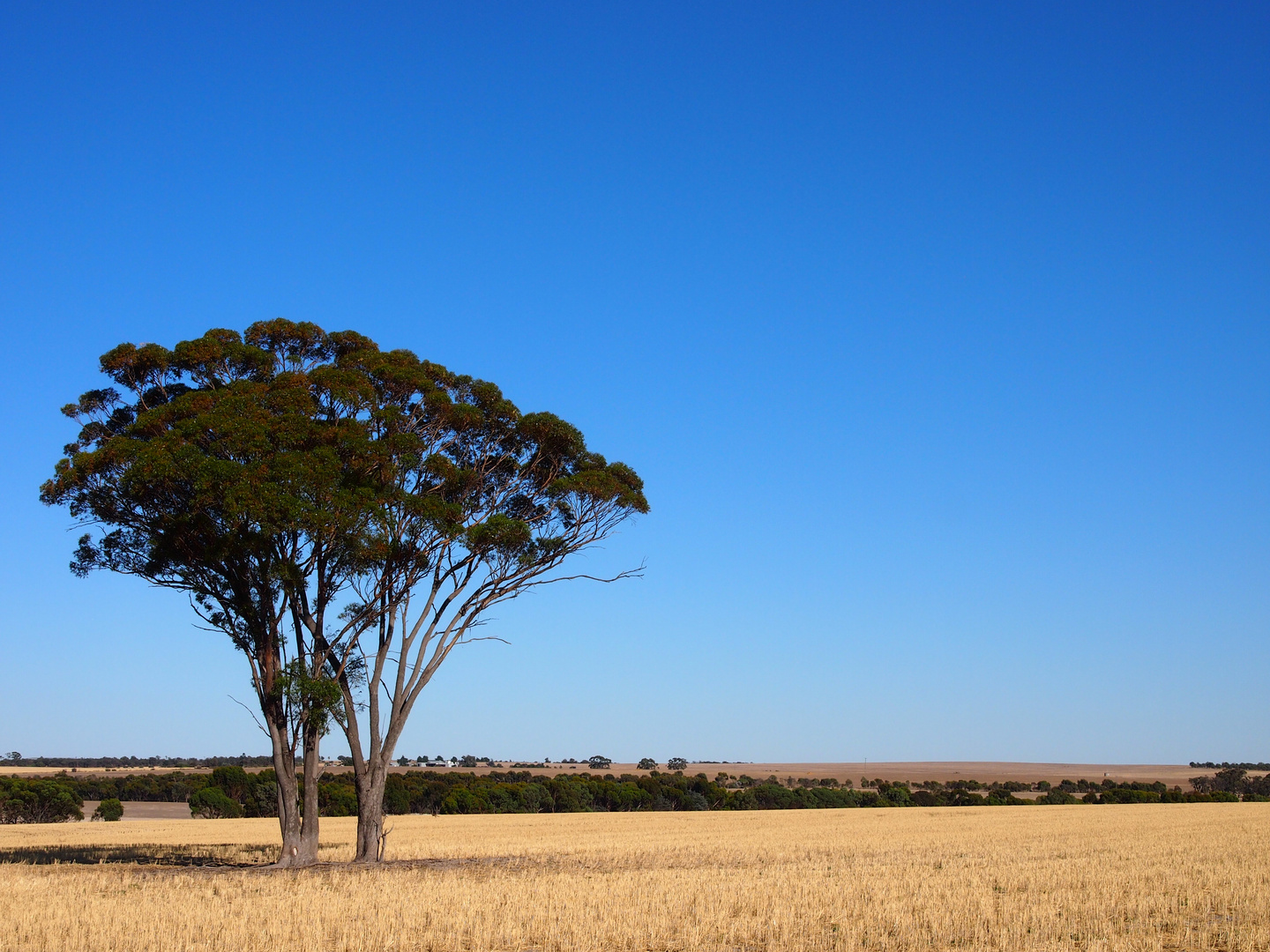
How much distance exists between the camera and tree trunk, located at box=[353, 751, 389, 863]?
28.3 metres

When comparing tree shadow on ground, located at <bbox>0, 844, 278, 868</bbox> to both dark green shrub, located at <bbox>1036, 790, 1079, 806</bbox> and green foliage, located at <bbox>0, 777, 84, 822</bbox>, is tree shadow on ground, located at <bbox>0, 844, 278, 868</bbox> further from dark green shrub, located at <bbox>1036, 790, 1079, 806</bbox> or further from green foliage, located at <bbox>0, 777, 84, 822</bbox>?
→ dark green shrub, located at <bbox>1036, 790, 1079, 806</bbox>

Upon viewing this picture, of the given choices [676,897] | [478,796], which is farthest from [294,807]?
[478,796]

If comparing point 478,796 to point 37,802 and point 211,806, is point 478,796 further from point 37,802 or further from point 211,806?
point 37,802

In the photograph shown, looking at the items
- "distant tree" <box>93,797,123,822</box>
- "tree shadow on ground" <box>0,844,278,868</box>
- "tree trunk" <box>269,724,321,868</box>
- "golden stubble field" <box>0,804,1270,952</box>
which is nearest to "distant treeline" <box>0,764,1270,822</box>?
"distant tree" <box>93,797,123,822</box>

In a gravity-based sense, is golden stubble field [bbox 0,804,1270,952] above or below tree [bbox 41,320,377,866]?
below

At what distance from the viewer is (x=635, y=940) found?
53.0 ft

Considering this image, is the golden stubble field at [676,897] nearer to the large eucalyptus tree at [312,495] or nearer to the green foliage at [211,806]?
the large eucalyptus tree at [312,495]

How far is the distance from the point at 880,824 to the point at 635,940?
125ft

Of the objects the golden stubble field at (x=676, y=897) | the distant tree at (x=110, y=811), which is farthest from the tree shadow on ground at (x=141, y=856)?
the distant tree at (x=110, y=811)

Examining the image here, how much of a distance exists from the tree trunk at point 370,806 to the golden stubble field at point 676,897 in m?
1.22

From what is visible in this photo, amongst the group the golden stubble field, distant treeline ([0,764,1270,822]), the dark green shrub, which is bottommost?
the dark green shrub

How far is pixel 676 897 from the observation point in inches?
803

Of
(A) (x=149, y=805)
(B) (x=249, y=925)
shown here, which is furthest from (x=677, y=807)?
(B) (x=249, y=925)

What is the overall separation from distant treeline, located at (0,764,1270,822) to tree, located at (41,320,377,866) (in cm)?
3115
